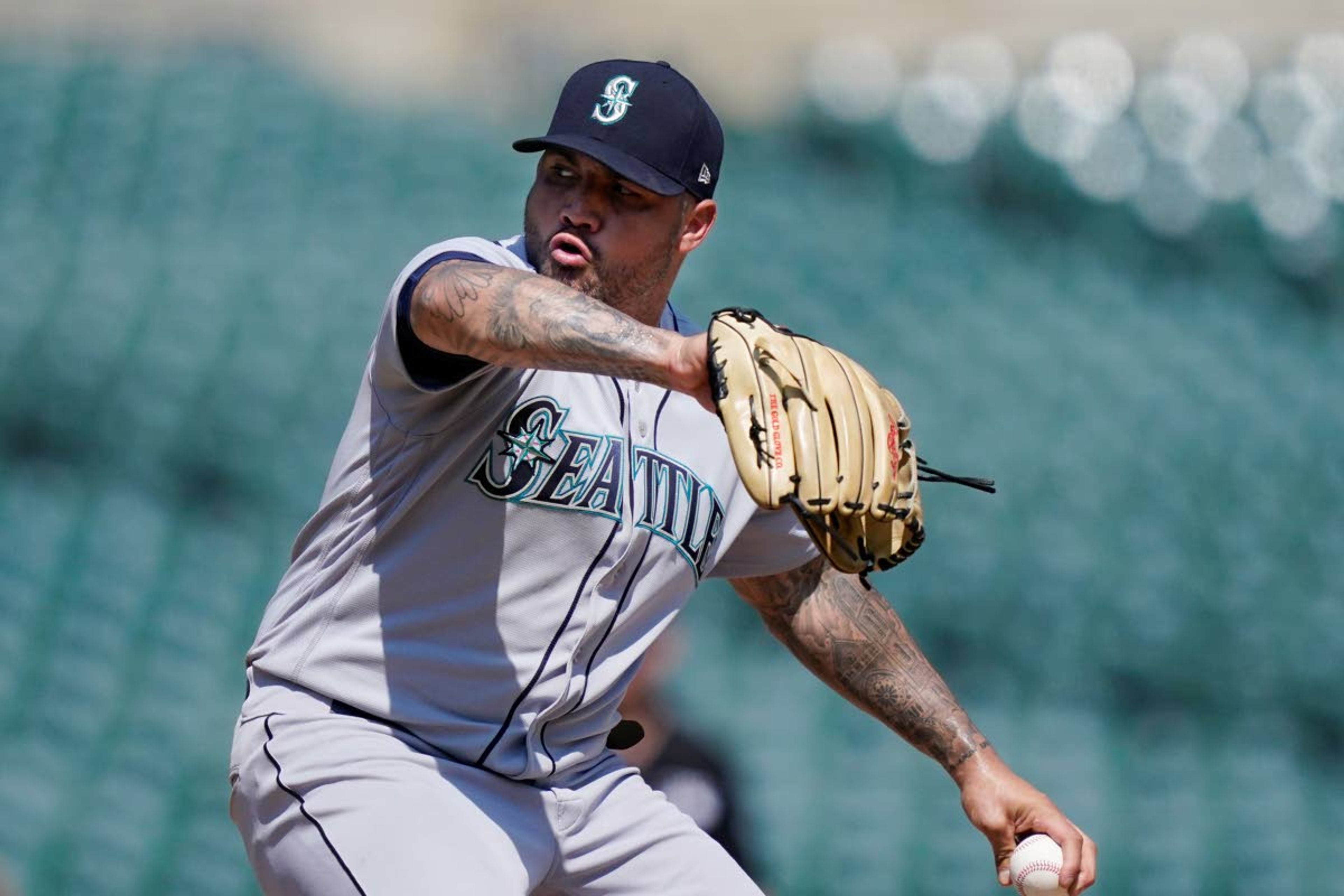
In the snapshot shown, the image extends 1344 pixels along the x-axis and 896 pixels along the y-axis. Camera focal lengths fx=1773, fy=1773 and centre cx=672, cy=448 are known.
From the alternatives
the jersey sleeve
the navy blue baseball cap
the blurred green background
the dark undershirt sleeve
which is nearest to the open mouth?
the navy blue baseball cap

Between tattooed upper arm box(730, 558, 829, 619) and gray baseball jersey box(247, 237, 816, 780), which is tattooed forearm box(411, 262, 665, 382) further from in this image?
tattooed upper arm box(730, 558, 829, 619)

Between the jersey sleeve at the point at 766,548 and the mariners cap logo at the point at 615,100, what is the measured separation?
0.61 meters

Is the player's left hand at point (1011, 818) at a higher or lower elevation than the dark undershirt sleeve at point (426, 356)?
lower

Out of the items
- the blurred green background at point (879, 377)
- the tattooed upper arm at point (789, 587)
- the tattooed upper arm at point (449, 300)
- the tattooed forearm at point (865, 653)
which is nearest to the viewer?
the tattooed upper arm at point (449, 300)

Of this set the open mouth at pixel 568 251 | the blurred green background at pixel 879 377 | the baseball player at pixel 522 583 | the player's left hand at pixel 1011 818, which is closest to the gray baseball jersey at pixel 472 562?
the baseball player at pixel 522 583

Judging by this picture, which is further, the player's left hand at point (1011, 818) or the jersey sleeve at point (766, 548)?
the jersey sleeve at point (766, 548)

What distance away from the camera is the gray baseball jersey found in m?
2.31

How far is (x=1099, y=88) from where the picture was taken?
6371 millimetres

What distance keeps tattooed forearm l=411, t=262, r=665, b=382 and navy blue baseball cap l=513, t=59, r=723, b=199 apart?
17.9 inches

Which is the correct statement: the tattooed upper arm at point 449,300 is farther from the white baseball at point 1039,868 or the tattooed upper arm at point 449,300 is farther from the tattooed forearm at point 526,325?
the white baseball at point 1039,868

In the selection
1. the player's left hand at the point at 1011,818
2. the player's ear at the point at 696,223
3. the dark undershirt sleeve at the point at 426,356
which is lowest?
the player's left hand at the point at 1011,818

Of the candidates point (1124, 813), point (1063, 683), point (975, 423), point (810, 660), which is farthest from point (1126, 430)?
point (810, 660)

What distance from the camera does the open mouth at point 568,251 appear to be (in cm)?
247

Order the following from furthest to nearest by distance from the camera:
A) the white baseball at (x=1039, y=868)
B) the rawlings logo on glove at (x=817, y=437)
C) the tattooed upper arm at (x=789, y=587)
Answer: the tattooed upper arm at (x=789, y=587), the white baseball at (x=1039, y=868), the rawlings logo on glove at (x=817, y=437)
